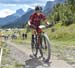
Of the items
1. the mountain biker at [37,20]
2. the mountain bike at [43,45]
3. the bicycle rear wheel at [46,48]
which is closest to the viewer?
the bicycle rear wheel at [46,48]

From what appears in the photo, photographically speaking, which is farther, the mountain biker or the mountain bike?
the mountain biker

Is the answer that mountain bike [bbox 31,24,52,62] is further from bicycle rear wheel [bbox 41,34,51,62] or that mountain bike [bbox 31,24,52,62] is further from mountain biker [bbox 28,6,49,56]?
mountain biker [bbox 28,6,49,56]

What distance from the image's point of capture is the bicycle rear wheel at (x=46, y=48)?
15280 mm

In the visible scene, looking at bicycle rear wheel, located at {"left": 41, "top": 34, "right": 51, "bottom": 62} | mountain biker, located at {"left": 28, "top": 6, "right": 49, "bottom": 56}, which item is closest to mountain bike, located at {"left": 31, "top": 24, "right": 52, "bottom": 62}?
bicycle rear wheel, located at {"left": 41, "top": 34, "right": 51, "bottom": 62}

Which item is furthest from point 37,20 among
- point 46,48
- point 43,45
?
point 46,48

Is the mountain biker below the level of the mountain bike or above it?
above

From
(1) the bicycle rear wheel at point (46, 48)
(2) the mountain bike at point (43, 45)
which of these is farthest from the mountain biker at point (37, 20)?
(1) the bicycle rear wheel at point (46, 48)

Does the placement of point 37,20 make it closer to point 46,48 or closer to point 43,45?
point 43,45

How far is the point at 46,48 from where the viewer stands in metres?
15.8

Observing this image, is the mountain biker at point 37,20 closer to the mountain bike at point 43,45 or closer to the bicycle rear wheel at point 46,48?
the mountain bike at point 43,45

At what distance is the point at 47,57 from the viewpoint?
608 inches

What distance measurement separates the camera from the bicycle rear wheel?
602 inches

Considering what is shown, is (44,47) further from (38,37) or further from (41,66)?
(41,66)

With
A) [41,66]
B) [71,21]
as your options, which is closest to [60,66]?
[41,66]
